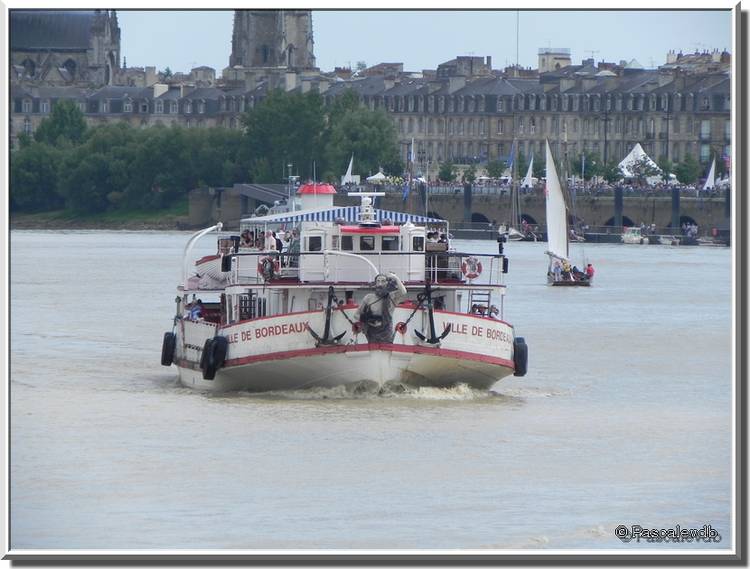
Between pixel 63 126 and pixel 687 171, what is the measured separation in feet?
200

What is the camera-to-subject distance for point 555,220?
85.6 metres

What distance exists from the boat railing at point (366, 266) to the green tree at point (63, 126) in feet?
488

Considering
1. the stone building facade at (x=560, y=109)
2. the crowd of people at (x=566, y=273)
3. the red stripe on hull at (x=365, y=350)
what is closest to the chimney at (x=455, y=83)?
the stone building facade at (x=560, y=109)

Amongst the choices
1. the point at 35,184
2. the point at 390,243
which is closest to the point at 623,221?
the point at 35,184

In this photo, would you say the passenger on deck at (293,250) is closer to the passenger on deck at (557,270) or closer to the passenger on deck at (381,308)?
the passenger on deck at (381,308)

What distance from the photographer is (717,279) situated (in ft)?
286

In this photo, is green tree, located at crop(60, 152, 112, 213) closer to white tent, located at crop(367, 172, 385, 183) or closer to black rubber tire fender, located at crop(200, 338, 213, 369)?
white tent, located at crop(367, 172, 385, 183)

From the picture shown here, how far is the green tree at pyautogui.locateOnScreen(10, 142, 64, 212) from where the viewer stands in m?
163


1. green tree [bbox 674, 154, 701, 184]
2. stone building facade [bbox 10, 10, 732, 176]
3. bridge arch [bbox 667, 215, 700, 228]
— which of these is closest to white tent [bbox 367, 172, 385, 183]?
stone building facade [bbox 10, 10, 732, 176]

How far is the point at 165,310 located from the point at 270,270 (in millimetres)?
26822

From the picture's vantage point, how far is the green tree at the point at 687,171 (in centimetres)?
15038

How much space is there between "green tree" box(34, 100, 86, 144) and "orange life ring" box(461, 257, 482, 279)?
14917 centimetres

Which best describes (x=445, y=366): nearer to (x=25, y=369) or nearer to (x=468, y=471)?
(x=468, y=471)

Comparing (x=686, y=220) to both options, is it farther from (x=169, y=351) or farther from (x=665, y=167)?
(x=169, y=351)
